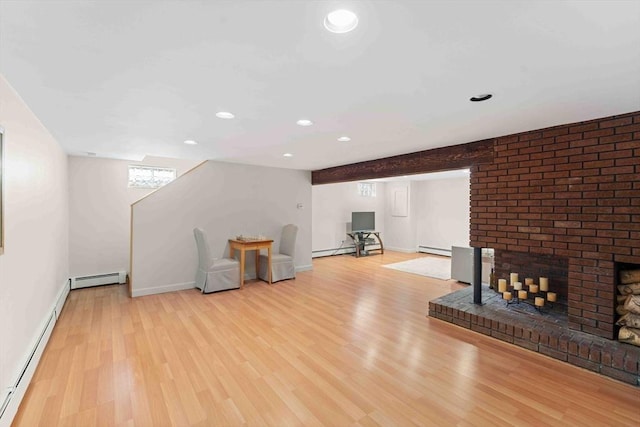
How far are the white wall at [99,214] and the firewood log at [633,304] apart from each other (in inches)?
270

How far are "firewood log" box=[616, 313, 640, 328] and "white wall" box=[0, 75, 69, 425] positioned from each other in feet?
15.6

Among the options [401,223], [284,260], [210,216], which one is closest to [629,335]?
[284,260]

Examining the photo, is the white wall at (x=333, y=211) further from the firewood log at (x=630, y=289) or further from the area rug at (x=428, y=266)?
the firewood log at (x=630, y=289)

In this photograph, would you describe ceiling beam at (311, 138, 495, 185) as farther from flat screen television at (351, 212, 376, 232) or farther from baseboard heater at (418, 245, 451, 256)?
baseboard heater at (418, 245, 451, 256)

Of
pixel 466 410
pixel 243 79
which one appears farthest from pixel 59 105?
pixel 466 410

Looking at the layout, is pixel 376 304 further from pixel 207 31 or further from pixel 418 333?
pixel 207 31

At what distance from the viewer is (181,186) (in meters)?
4.87

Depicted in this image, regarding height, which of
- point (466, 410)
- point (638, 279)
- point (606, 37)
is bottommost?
point (466, 410)

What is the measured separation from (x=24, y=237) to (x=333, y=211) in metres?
6.65

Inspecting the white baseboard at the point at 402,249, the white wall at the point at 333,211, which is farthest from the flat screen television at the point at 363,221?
the white baseboard at the point at 402,249

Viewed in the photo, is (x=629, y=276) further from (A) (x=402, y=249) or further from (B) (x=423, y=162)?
(A) (x=402, y=249)

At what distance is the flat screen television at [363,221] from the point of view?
838cm

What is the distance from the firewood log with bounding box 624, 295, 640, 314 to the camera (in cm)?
246

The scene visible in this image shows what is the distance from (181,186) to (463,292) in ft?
15.8
